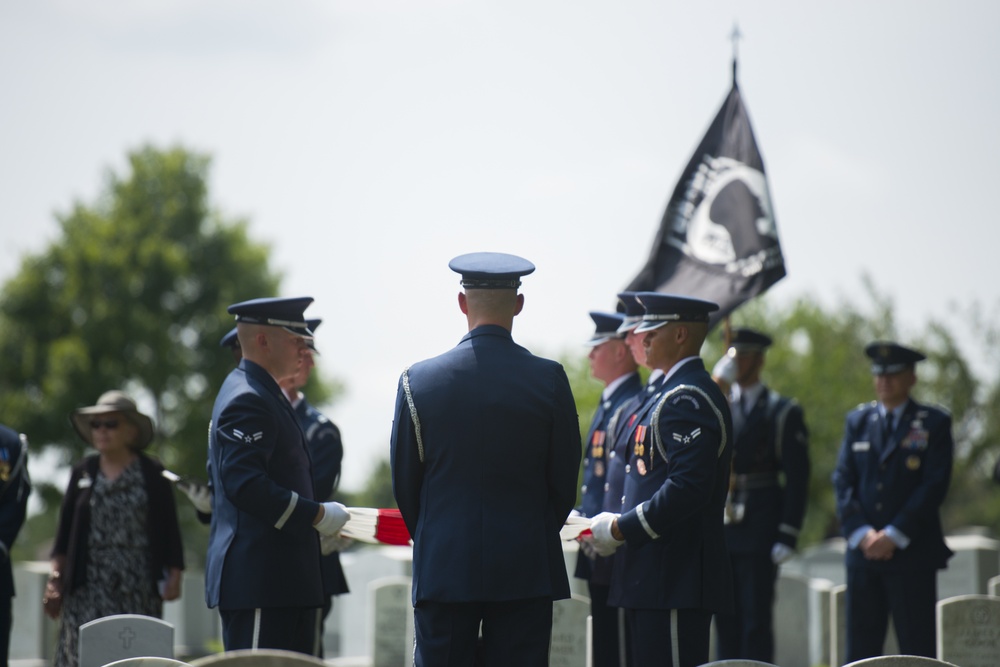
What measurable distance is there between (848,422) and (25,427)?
93.0ft

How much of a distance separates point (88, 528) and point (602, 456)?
333 centimetres

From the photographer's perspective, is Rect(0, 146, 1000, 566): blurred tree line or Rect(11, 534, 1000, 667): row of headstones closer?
Rect(11, 534, 1000, 667): row of headstones

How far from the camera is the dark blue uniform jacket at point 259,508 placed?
6.01 meters

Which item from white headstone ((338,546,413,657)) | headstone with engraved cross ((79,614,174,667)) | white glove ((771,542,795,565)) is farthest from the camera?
white headstone ((338,546,413,657))

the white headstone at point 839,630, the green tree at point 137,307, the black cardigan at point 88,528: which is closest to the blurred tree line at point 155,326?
the green tree at point 137,307

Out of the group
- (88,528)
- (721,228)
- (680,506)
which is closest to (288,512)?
(680,506)

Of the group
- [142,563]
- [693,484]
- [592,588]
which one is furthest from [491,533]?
[142,563]

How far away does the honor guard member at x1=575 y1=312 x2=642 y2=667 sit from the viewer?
7590 mm

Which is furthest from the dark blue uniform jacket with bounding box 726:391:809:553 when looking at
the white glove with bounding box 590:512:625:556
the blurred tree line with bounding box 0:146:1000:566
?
the blurred tree line with bounding box 0:146:1000:566

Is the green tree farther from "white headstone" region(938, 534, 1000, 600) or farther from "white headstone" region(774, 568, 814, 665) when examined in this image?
"white headstone" region(938, 534, 1000, 600)

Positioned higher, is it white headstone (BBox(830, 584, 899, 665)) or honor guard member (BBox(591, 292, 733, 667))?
honor guard member (BBox(591, 292, 733, 667))

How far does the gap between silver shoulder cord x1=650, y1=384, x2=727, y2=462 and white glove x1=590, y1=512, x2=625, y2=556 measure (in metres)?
0.41

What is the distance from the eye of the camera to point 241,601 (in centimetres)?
610

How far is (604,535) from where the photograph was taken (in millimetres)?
6453
